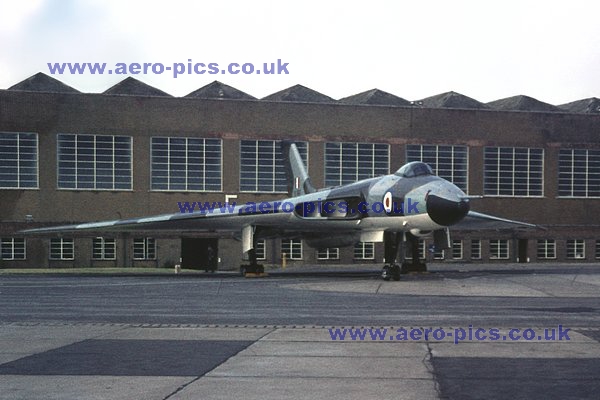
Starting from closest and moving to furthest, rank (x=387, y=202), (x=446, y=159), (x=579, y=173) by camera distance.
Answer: (x=387, y=202), (x=446, y=159), (x=579, y=173)

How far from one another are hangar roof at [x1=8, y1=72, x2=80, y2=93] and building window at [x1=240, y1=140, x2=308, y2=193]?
16.8 metres

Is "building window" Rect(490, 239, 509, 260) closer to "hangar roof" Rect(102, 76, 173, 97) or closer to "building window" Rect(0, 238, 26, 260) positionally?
"hangar roof" Rect(102, 76, 173, 97)

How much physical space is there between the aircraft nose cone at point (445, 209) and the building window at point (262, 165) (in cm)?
3253

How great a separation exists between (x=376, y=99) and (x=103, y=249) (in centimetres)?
2544

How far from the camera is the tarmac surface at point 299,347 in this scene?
8211 millimetres

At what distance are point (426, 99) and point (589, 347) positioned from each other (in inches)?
2647

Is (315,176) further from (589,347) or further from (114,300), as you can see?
(589,347)

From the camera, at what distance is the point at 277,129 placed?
194 feet

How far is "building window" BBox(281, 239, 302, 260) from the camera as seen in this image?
198 feet

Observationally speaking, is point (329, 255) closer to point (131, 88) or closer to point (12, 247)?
point (131, 88)

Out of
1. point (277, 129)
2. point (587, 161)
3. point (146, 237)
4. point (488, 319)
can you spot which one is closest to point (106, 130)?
point (146, 237)

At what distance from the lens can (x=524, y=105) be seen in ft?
231

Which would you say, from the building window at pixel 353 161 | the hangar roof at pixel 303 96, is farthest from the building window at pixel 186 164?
the hangar roof at pixel 303 96

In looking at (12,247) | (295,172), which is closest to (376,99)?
(295,172)
